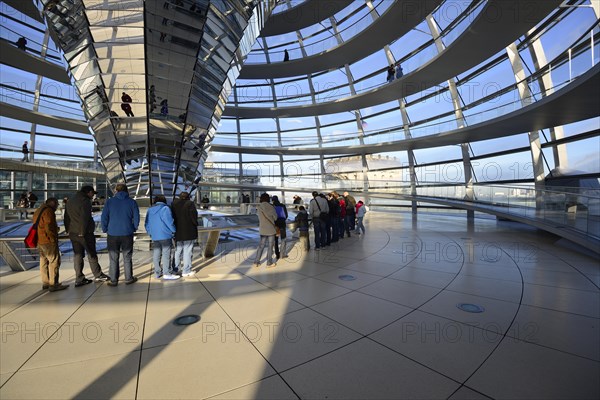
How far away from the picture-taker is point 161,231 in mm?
5207

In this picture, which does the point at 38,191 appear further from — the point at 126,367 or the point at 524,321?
the point at 524,321

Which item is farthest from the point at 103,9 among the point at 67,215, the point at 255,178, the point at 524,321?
the point at 255,178

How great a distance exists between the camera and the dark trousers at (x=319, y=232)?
8.11 m

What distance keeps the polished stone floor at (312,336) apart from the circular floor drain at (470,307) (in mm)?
43

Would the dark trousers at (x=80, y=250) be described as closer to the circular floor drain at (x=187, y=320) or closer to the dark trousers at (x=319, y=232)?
the circular floor drain at (x=187, y=320)

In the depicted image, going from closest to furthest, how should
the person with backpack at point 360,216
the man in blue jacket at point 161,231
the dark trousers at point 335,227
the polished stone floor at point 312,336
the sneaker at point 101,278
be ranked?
the polished stone floor at point 312,336, the sneaker at point 101,278, the man in blue jacket at point 161,231, the dark trousers at point 335,227, the person with backpack at point 360,216

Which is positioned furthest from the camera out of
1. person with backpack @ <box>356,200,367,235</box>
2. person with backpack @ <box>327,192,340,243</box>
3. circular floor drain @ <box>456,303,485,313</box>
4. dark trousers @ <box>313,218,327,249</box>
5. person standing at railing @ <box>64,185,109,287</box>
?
person with backpack @ <box>356,200,367,235</box>

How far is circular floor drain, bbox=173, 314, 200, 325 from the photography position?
3.46 metres

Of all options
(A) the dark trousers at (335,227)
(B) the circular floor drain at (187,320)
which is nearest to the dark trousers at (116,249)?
(B) the circular floor drain at (187,320)

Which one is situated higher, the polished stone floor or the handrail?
the handrail

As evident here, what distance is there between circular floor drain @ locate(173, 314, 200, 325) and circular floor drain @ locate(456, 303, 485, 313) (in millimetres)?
3585

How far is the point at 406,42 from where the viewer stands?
20.6 meters

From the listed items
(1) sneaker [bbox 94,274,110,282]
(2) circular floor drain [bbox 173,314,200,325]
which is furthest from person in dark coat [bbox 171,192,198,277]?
(2) circular floor drain [bbox 173,314,200,325]

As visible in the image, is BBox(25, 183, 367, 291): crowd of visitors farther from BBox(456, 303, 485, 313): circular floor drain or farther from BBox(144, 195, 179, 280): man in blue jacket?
BBox(456, 303, 485, 313): circular floor drain
